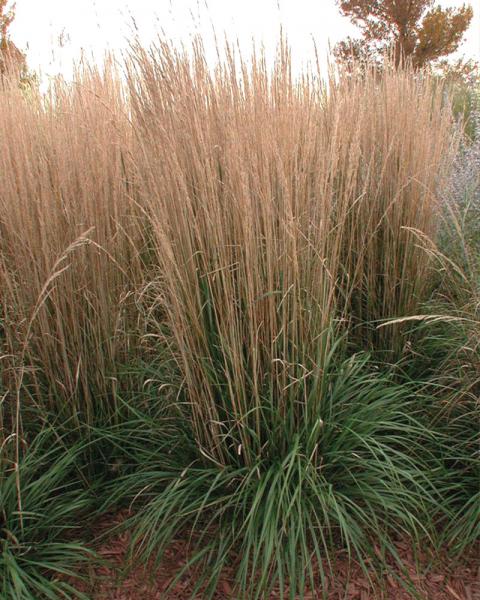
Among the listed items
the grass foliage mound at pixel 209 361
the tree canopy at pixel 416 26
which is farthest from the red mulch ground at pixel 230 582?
the tree canopy at pixel 416 26

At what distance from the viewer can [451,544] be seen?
96.7 inches

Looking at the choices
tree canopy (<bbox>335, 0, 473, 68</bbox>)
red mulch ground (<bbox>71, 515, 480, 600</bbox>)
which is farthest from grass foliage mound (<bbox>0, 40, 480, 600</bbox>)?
tree canopy (<bbox>335, 0, 473, 68</bbox>)

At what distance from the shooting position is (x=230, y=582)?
7.21 ft

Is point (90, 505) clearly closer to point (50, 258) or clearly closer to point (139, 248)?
point (50, 258)

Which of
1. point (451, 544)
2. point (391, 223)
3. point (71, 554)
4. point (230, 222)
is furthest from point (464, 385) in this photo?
point (71, 554)

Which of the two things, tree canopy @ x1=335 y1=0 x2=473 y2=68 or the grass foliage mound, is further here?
tree canopy @ x1=335 y1=0 x2=473 y2=68

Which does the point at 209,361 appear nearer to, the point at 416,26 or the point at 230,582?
the point at 230,582

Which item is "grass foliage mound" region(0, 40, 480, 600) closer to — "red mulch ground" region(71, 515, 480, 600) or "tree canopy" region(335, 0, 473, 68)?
"red mulch ground" region(71, 515, 480, 600)

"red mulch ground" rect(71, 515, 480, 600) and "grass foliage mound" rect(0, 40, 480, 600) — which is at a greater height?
"grass foliage mound" rect(0, 40, 480, 600)

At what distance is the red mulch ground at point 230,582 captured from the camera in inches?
87.0

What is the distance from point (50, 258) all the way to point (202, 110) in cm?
87

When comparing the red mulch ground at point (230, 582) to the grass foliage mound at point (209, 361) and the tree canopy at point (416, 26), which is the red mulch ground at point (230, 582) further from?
the tree canopy at point (416, 26)

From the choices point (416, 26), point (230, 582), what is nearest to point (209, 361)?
point (230, 582)

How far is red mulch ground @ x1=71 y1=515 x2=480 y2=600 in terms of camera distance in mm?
2209
